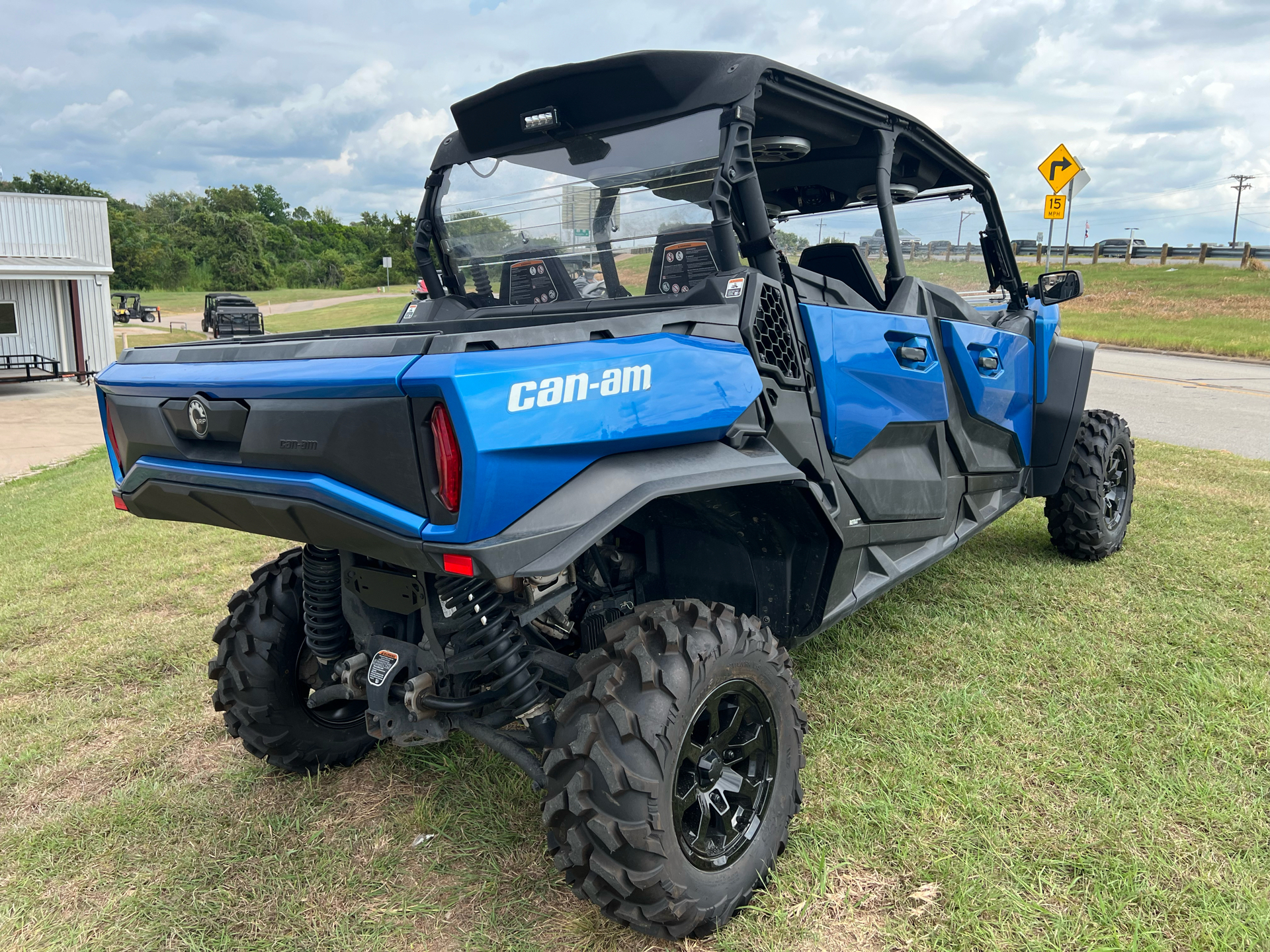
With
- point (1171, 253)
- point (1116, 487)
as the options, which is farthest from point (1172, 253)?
point (1116, 487)

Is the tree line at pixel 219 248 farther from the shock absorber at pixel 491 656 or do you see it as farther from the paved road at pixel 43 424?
the shock absorber at pixel 491 656

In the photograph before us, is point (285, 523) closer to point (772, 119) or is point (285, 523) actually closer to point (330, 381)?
point (330, 381)

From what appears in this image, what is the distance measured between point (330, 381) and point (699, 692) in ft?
3.80

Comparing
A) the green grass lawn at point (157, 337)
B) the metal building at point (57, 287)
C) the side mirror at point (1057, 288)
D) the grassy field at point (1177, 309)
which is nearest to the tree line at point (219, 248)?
the green grass lawn at point (157, 337)

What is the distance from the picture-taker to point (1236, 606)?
4434 millimetres

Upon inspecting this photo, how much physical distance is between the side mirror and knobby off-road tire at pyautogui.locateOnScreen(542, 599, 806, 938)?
10.6ft

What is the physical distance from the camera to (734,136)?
273 centimetres

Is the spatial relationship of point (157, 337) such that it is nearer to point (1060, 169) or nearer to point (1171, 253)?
point (1060, 169)

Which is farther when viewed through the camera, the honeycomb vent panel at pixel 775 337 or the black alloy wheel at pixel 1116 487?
the black alloy wheel at pixel 1116 487

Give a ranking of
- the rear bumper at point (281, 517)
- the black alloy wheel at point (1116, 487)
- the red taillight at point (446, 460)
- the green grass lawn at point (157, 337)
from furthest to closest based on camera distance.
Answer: the green grass lawn at point (157, 337)
the black alloy wheel at point (1116, 487)
the rear bumper at point (281, 517)
the red taillight at point (446, 460)

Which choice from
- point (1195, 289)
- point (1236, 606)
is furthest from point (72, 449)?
point (1195, 289)

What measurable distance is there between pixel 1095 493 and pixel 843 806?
3.05 m

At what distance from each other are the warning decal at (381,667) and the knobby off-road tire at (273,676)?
0.64 metres

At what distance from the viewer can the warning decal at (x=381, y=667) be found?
2.46 metres
